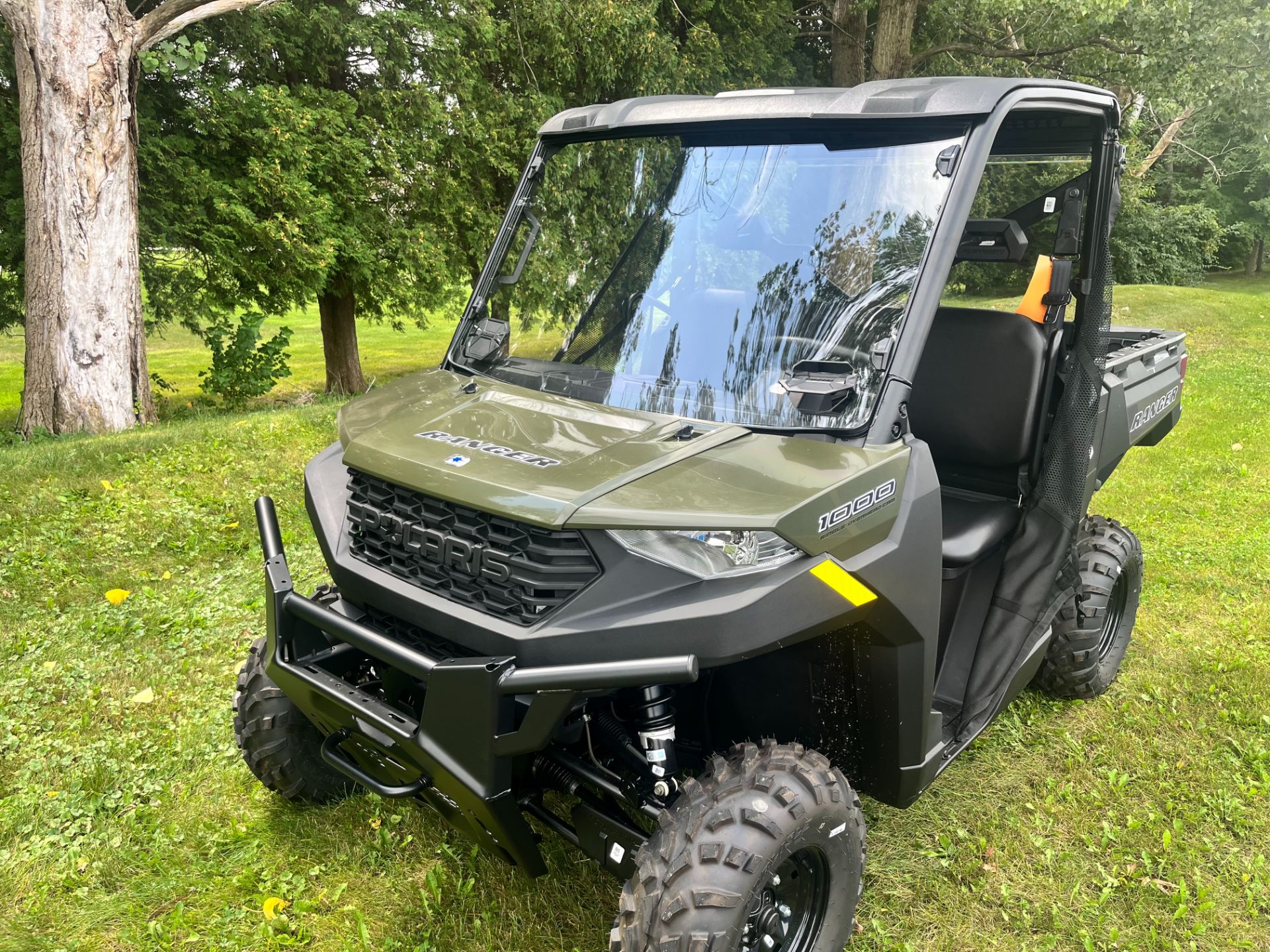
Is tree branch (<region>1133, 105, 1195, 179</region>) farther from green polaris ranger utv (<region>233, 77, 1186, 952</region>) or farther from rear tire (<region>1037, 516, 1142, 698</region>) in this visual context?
green polaris ranger utv (<region>233, 77, 1186, 952</region>)

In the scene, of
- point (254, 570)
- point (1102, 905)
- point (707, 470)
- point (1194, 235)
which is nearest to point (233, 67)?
point (254, 570)

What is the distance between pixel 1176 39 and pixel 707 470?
15.2 m

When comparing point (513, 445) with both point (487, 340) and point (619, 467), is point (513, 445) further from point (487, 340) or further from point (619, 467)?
point (487, 340)

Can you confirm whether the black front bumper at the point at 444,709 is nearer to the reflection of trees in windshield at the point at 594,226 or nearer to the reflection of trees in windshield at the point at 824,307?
the reflection of trees in windshield at the point at 824,307

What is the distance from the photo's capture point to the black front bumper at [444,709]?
213 centimetres

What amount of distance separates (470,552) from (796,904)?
4.35ft

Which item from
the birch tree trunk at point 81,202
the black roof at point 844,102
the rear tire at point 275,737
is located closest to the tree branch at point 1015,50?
the birch tree trunk at point 81,202

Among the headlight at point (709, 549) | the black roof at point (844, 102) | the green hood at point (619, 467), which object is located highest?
the black roof at point (844, 102)

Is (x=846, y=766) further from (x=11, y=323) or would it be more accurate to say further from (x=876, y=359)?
(x=11, y=323)

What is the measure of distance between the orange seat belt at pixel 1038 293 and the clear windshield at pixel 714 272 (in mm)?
1337

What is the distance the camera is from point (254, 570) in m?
5.45

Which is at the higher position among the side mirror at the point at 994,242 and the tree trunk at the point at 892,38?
the tree trunk at the point at 892,38

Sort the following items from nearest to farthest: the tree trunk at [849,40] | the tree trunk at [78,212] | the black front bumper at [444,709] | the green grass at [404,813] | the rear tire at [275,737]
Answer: the black front bumper at [444,709] → the green grass at [404,813] → the rear tire at [275,737] → the tree trunk at [78,212] → the tree trunk at [849,40]

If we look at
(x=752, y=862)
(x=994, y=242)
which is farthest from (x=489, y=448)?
(x=994, y=242)
